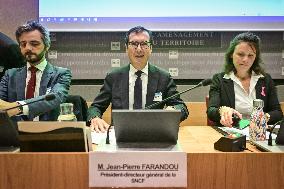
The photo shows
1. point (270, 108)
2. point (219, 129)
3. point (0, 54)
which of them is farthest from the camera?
point (0, 54)

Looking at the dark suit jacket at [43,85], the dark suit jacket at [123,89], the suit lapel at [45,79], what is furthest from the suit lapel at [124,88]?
the suit lapel at [45,79]

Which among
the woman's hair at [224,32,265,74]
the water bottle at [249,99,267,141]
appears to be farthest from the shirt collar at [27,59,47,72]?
the water bottle at [249,99,267,141]

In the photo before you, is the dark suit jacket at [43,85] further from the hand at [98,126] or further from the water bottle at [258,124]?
the water bottle at [258,124]

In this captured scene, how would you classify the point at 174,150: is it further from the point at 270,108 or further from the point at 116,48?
the point at 116,48

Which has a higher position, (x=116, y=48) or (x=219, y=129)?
(x=116, y=48)

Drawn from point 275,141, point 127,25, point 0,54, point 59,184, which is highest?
point 127,25

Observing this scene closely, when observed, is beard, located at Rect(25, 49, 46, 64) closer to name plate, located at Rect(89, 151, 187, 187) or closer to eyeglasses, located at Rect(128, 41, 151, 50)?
eyeglasses, located at Rect(128, 41, 151, 50)

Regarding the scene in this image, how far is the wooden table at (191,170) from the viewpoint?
1.35 metres

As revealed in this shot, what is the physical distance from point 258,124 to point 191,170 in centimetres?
56

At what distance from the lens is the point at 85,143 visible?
1.41 meters

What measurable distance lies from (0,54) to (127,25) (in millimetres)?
1051

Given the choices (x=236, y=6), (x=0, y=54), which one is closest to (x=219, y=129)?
(x=236, y=6)

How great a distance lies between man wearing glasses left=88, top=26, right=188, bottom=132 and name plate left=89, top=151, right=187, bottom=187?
4.37 ft

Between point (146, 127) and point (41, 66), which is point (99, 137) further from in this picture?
point (41, 66)
